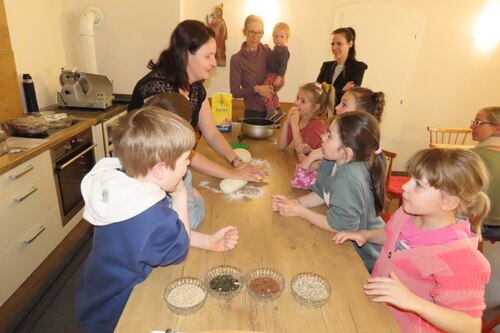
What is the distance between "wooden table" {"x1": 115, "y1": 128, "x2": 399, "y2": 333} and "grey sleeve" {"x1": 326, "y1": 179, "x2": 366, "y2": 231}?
0.07 meters

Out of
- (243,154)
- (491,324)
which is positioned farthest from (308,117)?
(491,324)

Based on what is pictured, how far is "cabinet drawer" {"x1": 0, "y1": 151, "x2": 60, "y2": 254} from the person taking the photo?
1847mm

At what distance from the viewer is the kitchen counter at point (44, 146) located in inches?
71.2

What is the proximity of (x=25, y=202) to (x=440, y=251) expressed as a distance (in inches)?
86.0

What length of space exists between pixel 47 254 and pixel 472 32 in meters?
5.12

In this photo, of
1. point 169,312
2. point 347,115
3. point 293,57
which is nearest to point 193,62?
point 347,115

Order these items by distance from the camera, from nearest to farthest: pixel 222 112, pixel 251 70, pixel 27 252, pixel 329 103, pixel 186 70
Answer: pixel 186 70 < pixel 27 252 < pixel 329 103 < pixel 222 112 < pixel 251 70

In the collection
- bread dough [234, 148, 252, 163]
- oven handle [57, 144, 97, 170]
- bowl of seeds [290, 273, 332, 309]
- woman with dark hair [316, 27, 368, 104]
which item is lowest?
oven handle [57, 144, 97, 170]

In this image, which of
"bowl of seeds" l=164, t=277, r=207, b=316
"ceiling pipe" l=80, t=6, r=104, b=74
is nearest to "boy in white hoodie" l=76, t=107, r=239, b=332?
"bowl of seeds" l=164, t=277, r=207, b=316

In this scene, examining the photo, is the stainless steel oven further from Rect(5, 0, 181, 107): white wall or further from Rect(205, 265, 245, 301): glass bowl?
Rect(205, 265, 245, 301): glass bowl

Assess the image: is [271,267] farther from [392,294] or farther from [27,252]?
[27,252]

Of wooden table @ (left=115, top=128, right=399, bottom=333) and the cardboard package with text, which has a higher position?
the cardboard package with text

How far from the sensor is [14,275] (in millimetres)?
1950

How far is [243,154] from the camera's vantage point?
192cm
